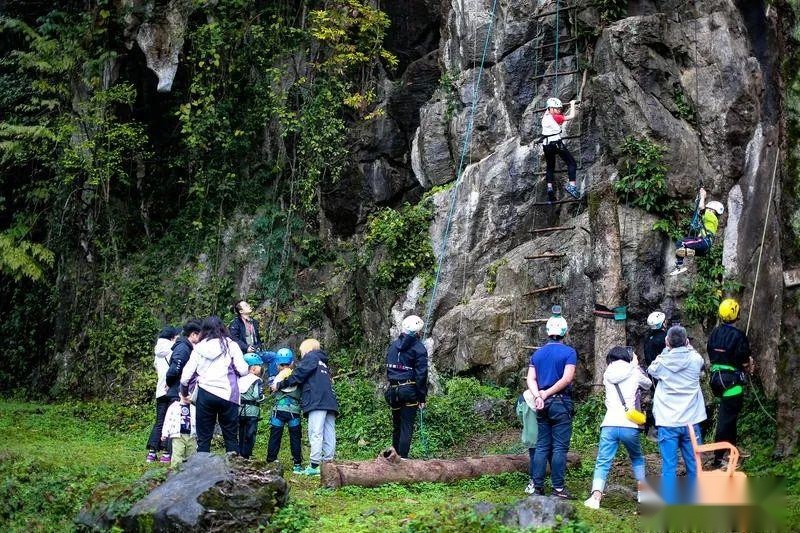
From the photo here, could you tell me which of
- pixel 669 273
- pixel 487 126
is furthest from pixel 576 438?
pixel 487 126

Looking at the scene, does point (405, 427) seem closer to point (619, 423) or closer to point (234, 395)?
point (234, 395)

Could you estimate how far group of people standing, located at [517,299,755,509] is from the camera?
9133 mm

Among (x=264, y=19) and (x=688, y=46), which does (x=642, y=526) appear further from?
(x=264, y=19)

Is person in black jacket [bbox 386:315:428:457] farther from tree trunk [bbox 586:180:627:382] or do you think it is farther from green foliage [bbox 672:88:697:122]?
green foliage [bbox 672:88:697:122]

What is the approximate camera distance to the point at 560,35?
1773cm

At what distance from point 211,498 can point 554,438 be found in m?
3.87

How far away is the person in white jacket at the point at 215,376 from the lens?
1022 cm

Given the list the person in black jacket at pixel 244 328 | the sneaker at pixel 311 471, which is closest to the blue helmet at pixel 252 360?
the person in black jacket at pixel 244 328

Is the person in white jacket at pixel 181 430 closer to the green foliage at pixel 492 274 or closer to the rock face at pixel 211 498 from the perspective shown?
the rock face at pixel 211 498

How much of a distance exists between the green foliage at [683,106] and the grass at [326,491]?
19.4 ft

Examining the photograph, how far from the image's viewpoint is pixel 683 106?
16.2 meters

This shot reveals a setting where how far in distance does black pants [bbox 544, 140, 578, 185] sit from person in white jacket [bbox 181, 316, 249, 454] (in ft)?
25.2

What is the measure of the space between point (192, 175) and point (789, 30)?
1592 centimetres

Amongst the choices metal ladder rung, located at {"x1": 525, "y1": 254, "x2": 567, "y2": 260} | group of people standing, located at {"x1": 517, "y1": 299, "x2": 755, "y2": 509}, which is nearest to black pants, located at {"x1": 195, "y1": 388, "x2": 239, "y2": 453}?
group of people standing, located at {"x1": 517, "y1": 299, "x2": 755, "y2": 509}
